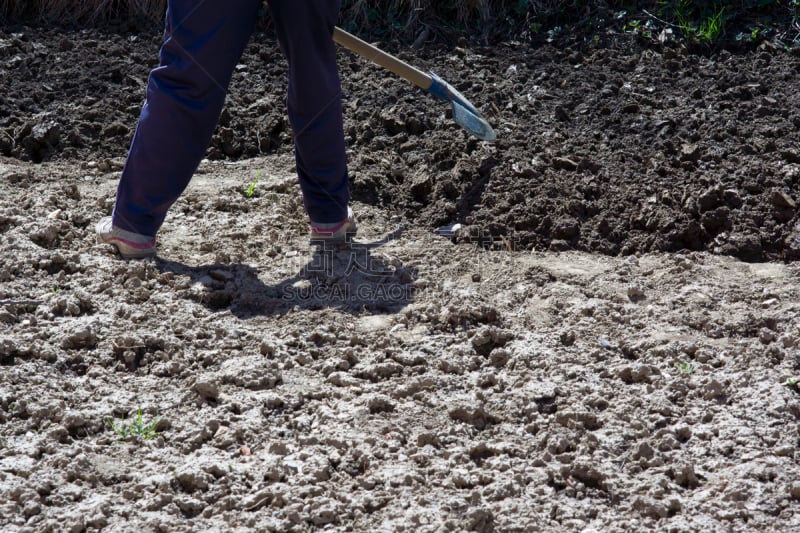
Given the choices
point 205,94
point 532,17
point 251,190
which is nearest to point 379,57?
point 251,190

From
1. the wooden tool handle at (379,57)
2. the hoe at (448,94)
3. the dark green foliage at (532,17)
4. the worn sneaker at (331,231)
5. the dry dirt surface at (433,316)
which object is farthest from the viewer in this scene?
the dark green foliage at (532,17)

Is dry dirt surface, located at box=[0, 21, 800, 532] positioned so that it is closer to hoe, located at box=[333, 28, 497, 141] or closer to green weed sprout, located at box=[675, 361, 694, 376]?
green weed sprout, located at box=[675, 361, 694, 376]

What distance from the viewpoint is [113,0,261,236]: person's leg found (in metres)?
3.14

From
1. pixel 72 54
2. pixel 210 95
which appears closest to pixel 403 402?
pixel 210 95

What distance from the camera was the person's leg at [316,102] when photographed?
3.23 metres

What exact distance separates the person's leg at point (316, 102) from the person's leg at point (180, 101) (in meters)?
0.17

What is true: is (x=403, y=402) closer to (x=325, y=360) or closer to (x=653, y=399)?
(x=325, y=360)

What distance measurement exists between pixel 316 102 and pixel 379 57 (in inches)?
27.3

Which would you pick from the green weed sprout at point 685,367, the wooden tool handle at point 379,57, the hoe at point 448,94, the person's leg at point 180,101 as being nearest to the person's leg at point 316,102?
the person's leg at point 180,101

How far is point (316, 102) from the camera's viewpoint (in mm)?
3402

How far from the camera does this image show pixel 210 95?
3.26 metres

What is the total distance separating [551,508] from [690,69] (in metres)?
3.20

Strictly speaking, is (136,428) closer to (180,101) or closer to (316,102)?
(180,101)

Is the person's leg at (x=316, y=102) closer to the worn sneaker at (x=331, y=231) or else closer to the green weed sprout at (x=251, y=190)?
the worn sneaker at (x=331, y=231)
